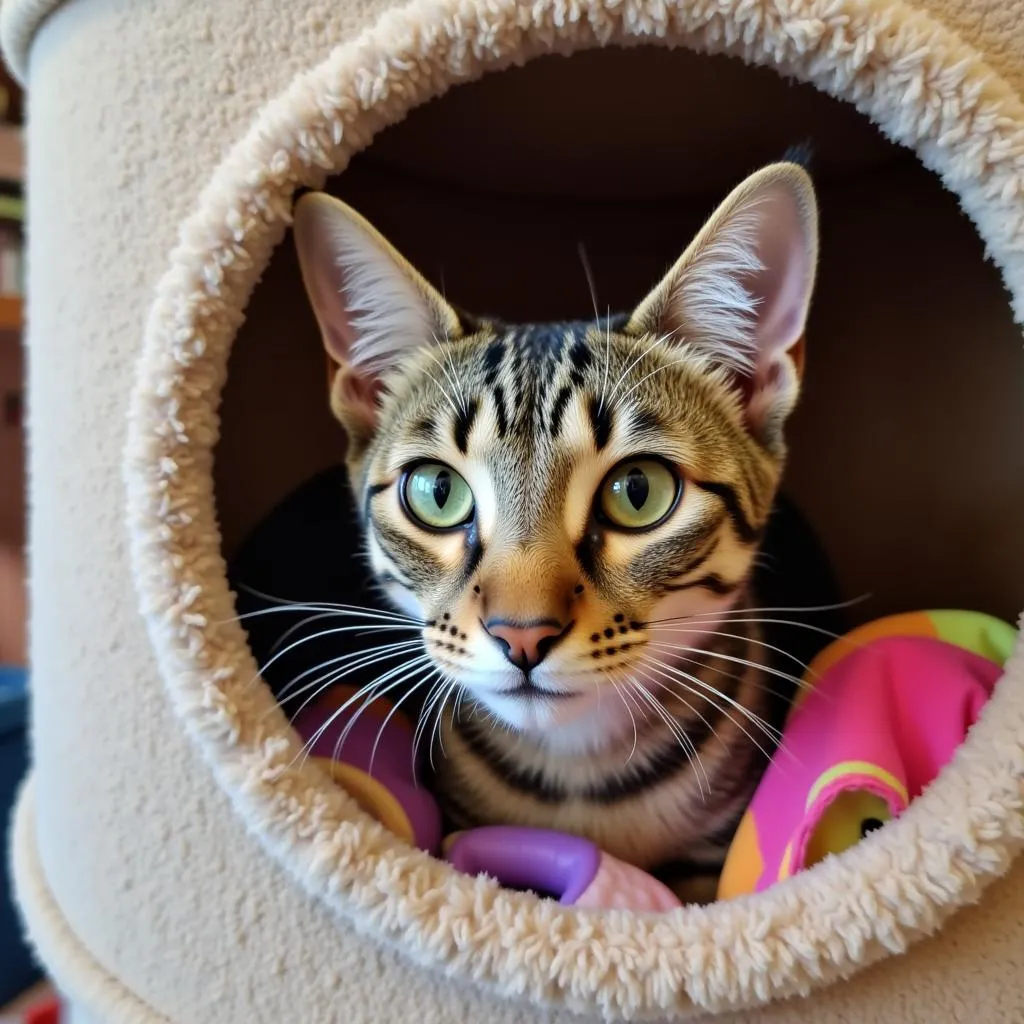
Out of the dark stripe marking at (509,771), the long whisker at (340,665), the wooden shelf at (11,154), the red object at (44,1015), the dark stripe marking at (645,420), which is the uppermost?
the wooden shelf at (11,154)

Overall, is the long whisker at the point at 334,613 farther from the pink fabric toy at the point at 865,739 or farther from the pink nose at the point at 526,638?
the pink fabric toy at the point at 865,739

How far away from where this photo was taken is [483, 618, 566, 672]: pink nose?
2.22ft

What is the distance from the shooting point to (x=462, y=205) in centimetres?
136

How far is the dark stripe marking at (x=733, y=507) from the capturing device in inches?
31.9

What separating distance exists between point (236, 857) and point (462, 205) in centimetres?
99

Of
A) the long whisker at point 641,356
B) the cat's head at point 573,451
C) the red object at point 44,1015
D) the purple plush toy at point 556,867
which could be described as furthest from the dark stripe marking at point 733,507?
the red object at point 44,1015

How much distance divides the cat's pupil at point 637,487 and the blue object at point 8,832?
1.08 metres

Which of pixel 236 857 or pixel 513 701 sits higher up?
pixel 513 701

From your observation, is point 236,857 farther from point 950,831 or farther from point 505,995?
point 950,831

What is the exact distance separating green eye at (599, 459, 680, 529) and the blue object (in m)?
1.07

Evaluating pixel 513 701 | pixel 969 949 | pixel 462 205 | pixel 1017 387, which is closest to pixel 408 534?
pixel 513 701

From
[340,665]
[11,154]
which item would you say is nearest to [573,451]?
[340,665]

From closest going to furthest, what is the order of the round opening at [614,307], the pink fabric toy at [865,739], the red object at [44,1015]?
the round opening at [614,307], the pink fabric toy at [865,739], the red object at [44,1015]

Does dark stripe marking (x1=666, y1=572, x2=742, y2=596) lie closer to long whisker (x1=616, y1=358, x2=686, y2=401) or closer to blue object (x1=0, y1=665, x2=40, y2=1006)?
long whisker (x1=616, y1=358, x2=686, y2=401)
